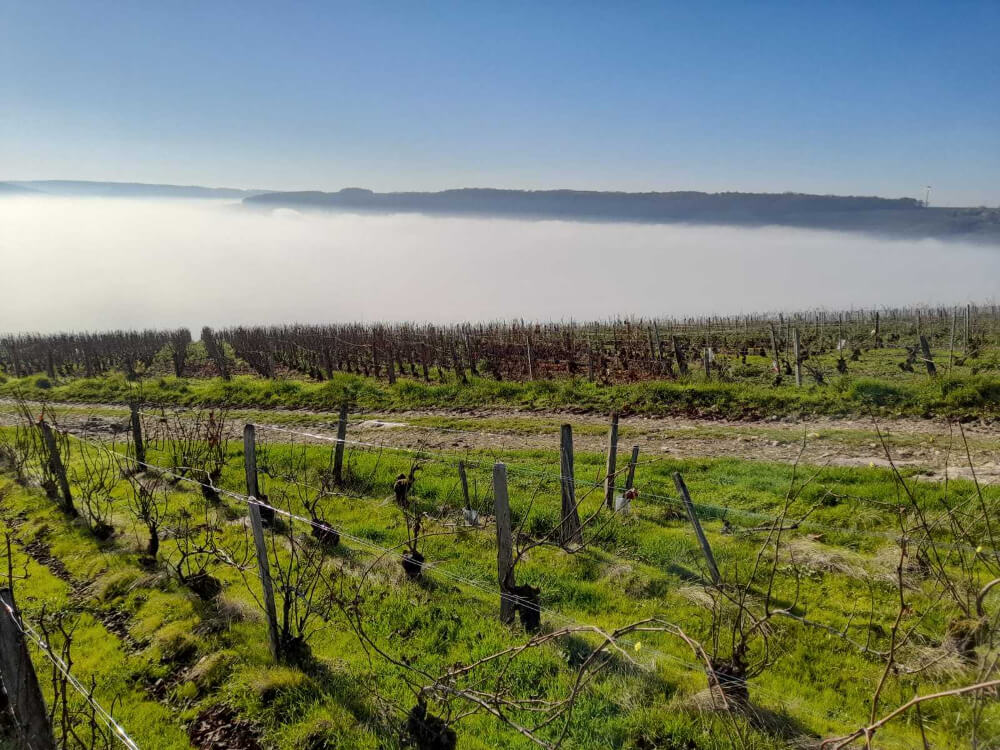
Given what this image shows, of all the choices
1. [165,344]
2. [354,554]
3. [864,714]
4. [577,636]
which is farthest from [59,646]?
[165,344]

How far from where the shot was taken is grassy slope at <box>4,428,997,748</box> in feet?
14.1

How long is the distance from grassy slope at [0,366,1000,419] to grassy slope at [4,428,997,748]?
5.49m

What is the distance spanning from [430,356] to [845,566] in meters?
27.9

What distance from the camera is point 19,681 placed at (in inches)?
119

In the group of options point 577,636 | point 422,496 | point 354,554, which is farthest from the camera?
point 422,496

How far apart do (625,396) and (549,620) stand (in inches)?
438

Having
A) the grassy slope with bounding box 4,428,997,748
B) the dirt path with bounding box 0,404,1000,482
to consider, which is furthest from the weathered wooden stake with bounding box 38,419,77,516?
the dirt path with bounding box 0,404,1000,482

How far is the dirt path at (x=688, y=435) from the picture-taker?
398 inches

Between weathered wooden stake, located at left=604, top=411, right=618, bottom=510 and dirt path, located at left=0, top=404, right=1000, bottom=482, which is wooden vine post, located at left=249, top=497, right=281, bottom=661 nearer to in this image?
weathered wooden stake, located at left=604, top=411, right=618, bottom=510

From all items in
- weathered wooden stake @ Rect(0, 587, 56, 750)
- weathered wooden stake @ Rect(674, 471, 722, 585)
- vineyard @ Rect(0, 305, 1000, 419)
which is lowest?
vineyard @ Rect(0, 305, 1000, 419)

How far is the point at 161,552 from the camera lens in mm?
7801

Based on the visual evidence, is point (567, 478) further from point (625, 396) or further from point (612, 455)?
point (625, 396)

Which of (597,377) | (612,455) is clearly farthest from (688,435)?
(597,377)

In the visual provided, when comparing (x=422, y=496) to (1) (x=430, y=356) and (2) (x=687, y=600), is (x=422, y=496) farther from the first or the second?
(1) (x=430, y=356)
